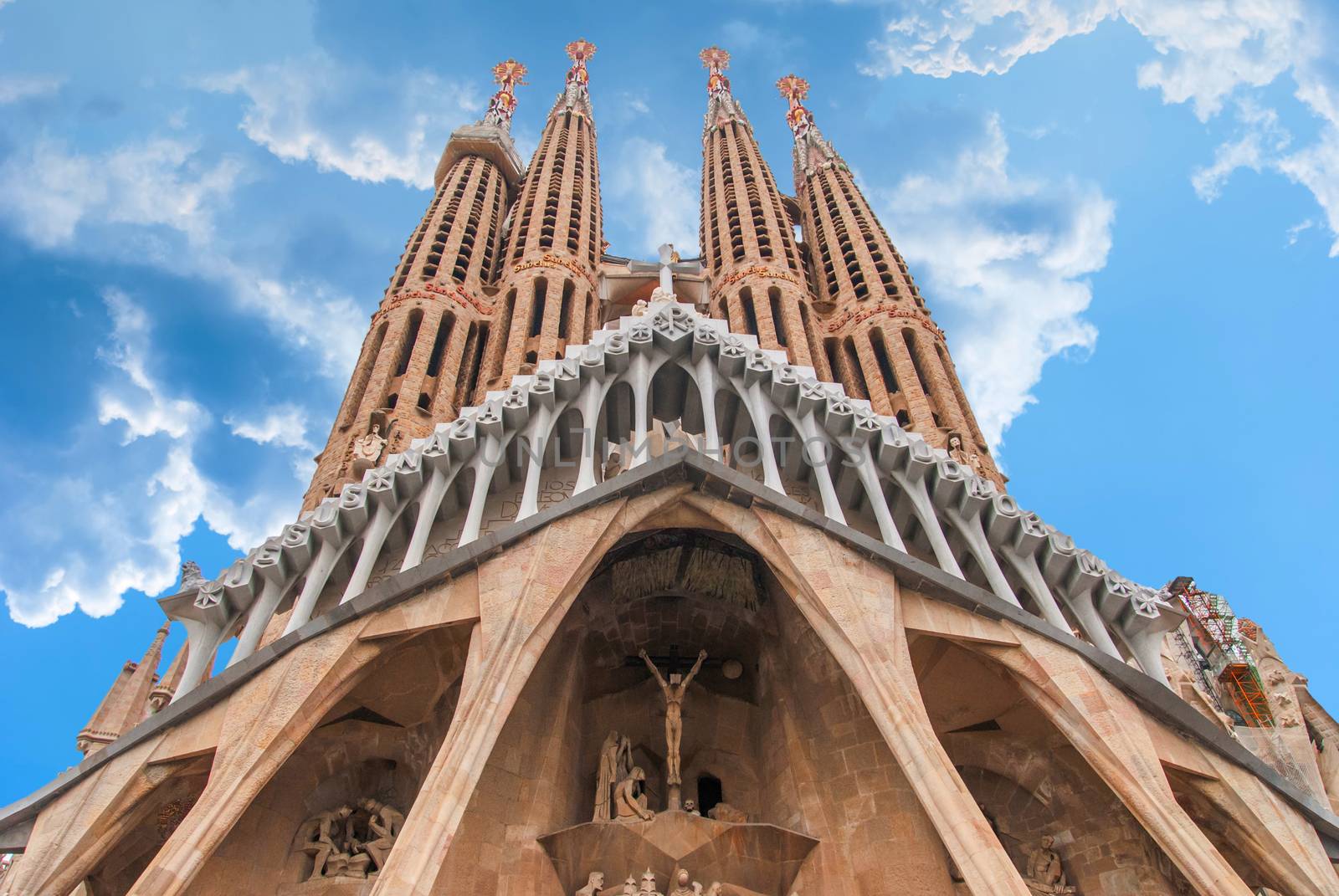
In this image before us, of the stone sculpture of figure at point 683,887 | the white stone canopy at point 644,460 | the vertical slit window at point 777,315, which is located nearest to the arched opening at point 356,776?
Answer: the white stone canopy at point 644,460

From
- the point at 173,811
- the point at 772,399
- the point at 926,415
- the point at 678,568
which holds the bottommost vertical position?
the point at 173,811

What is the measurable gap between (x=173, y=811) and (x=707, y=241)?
69.4 ft

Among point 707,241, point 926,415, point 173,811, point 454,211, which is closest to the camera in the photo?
point 173,811

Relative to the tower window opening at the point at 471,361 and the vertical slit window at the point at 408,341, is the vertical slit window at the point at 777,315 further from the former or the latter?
the vertical slit window at the point at 408,341

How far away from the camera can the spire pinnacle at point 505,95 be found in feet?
109

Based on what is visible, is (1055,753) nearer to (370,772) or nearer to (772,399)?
(772,399)

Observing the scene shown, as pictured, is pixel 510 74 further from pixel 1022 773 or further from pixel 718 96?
pixel 1022 773

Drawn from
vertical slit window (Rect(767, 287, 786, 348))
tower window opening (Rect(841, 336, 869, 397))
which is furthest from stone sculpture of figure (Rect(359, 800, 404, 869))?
vertical slit window (Rect(767, 287, 786, 348))

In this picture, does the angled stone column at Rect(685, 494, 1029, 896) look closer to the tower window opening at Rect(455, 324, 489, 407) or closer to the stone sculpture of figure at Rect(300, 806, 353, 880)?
the stone sculpture of figure at Rect(300, 806, 353, 880)

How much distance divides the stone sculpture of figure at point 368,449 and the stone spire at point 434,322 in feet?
0.06

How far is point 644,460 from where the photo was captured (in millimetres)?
12789

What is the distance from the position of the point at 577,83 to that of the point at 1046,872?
1230 inches

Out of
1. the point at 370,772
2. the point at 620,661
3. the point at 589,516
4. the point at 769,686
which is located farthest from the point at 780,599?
the point at 370,772

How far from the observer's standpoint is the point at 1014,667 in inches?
427
